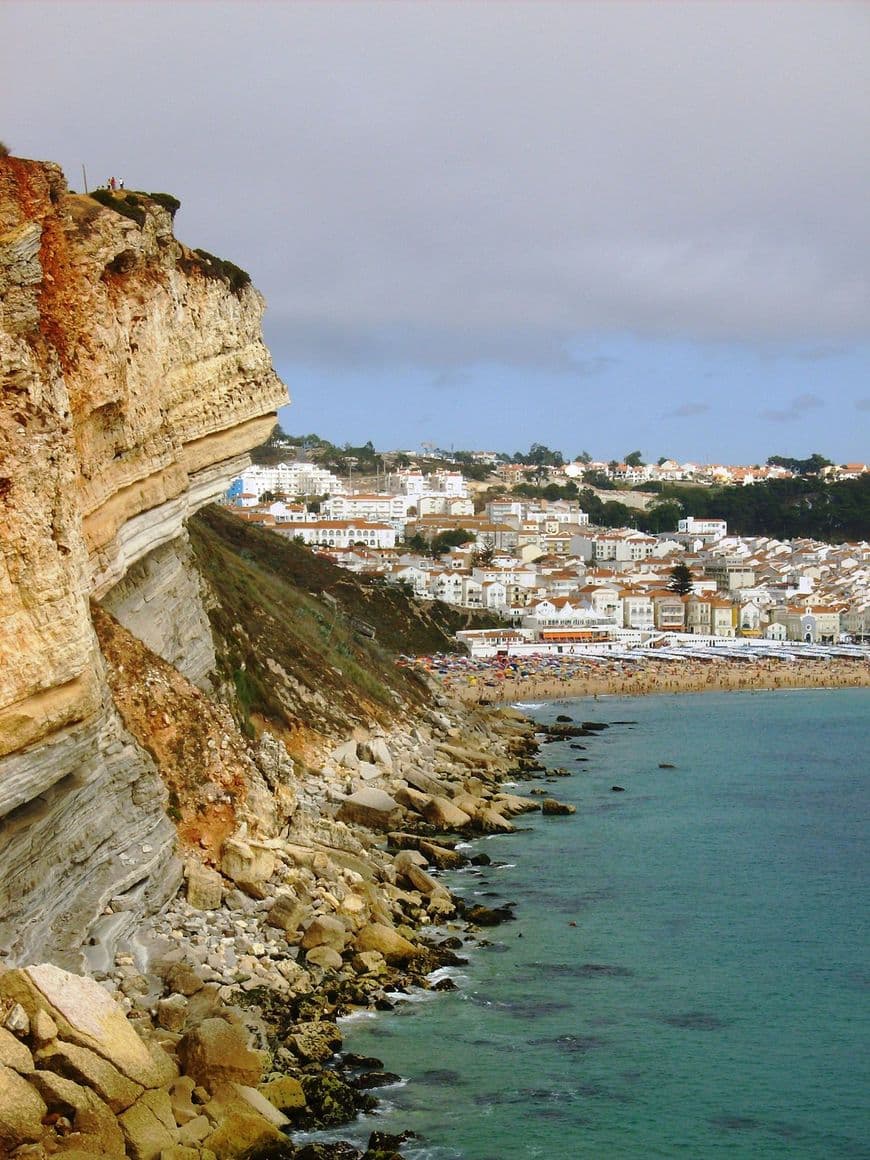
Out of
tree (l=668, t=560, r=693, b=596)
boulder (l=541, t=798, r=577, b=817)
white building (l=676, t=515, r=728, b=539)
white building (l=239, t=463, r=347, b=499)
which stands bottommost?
boulder (l=541, t=798, r=577, b=817)

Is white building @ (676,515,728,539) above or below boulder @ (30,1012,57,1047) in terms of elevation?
above

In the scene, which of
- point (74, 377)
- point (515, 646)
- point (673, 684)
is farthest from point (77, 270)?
point (515, 646)

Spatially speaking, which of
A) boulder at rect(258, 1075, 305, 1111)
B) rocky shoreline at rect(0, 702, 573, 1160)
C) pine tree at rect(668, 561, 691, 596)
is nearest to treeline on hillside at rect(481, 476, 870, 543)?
pine tree at rect(668, 561, 691, 596)

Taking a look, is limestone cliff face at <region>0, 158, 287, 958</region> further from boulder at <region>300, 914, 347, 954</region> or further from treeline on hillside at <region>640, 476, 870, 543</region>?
treeline on hillside at <region>640, 476, 870, 543</region>

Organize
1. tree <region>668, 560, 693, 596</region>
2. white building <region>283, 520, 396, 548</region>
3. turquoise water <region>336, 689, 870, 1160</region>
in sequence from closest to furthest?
1. turquoise water <region>336, 689, 870, 1160</region>
2. tree <region>668, 560, 693, 596</region>
3. white building <region>283, 520, 396, 548</region>

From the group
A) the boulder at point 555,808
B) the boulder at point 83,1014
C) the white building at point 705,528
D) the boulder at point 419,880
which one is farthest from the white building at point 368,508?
the boulder at point 83,1014

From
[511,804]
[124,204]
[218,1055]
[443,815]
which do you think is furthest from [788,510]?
[218,1055]

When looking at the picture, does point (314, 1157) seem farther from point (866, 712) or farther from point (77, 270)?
point (866, 712)
